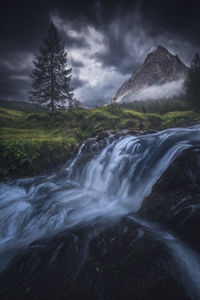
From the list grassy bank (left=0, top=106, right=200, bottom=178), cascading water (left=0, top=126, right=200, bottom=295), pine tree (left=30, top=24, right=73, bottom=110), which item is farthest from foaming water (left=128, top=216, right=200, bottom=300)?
pine tree (left=30, top=24, right=73, bottom=110)

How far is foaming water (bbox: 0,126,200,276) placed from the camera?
3725mm

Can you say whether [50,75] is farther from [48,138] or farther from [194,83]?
[194,83]

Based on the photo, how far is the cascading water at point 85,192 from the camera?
12.1 ft

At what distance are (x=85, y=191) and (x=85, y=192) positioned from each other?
0.32 feet

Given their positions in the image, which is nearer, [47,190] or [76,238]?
[76,238]

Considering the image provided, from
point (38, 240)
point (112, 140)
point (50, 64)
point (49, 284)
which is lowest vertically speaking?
point (38, 240)

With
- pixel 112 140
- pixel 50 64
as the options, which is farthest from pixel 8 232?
pixel 50 64

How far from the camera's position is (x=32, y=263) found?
247 centimetres

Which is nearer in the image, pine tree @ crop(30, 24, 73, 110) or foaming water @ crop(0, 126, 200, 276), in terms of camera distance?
foaming water @ crop(0, 126, 200, 276)

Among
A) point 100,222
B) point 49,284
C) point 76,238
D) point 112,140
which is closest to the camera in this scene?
point 49,284

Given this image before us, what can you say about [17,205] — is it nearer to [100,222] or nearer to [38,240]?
[38,240]

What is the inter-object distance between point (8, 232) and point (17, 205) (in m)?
1.34

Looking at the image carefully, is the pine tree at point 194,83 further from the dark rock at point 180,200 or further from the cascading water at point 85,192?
the dark rock at point 180,200

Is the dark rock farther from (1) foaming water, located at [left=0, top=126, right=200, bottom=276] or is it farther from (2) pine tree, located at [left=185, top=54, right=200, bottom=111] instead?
(2) pine tree, located at [left=185, top=54, right=200, bottom=111]
